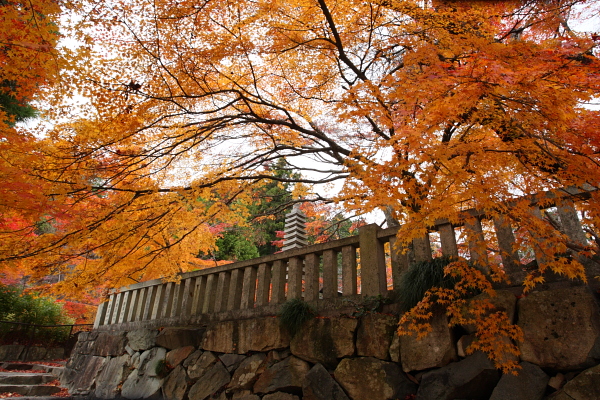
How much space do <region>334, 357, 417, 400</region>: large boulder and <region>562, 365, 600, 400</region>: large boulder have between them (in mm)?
1292

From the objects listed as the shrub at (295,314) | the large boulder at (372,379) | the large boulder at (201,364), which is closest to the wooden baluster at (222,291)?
the large boulder at (201,364)

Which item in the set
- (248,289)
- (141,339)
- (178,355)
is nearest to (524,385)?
(248,289)

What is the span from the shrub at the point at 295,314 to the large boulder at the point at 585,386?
2.74 meters

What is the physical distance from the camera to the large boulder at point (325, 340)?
4012mm

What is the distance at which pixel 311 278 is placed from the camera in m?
5.02

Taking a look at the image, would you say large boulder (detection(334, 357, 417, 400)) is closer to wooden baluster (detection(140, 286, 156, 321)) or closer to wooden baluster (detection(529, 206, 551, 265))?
wooden baluster (detection(529, 206, 551, 265))

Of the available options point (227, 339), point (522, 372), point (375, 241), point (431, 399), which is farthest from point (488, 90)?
point (227, 339)

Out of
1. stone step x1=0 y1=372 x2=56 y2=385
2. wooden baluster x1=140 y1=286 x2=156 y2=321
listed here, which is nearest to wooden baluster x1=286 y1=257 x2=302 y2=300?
wooden baluster x1=140 y1=286 x2=156 y2=321

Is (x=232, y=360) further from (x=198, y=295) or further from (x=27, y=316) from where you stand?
(x=27, y=316)

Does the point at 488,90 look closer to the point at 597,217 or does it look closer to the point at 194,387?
the point at 597,217

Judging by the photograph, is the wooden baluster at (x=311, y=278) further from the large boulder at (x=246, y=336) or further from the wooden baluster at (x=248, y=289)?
the wooden baluster at (x=248, y=289)

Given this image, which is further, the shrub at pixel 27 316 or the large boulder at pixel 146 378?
the shrub at pixel 27 316

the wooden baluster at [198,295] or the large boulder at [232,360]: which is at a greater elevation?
the wooden baluster at [198,295]

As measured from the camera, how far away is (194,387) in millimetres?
5258
